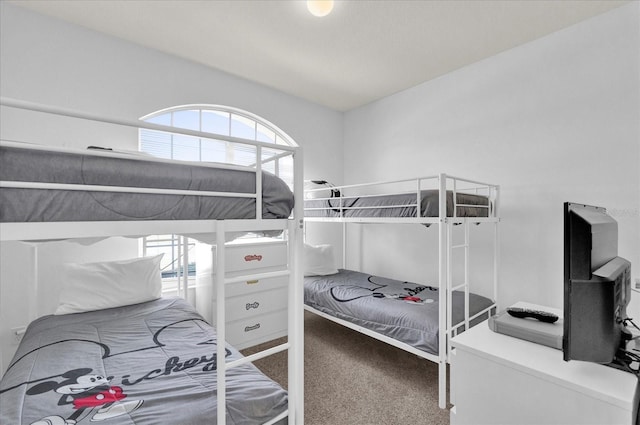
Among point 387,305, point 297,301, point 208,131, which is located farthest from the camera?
point 208,131

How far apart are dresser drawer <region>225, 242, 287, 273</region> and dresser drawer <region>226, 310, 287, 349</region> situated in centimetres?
45

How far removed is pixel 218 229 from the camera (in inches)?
44.8

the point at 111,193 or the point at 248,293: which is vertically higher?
the point at 111,193

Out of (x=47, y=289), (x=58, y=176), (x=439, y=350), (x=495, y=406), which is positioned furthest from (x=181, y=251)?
(x=495, y=406)

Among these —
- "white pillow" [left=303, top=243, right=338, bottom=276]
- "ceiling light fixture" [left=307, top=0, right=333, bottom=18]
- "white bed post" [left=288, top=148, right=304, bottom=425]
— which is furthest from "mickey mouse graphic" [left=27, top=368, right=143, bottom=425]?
"ceiling light fixture" [left=307, top=0, right=333, bottom=18]

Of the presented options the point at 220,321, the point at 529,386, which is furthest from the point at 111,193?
the point at 529,386

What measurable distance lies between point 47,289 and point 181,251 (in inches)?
38.9

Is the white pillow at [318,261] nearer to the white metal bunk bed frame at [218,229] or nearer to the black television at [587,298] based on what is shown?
the white metal bunk bed frame at [218,229]

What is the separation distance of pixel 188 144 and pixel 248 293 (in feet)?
5.25

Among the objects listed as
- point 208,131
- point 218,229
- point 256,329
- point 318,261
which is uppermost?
point 208,131

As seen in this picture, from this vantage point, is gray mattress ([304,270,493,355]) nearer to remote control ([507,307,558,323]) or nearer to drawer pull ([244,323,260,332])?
drawer pull ([244,323,260,332])

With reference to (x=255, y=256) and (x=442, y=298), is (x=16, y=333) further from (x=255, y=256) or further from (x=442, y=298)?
(x=442, y=298)

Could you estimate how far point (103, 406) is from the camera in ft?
→ 3.52

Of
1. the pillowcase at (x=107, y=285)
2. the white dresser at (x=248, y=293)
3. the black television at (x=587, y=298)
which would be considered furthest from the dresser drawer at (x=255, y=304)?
the black television at (x=587, y=298)
